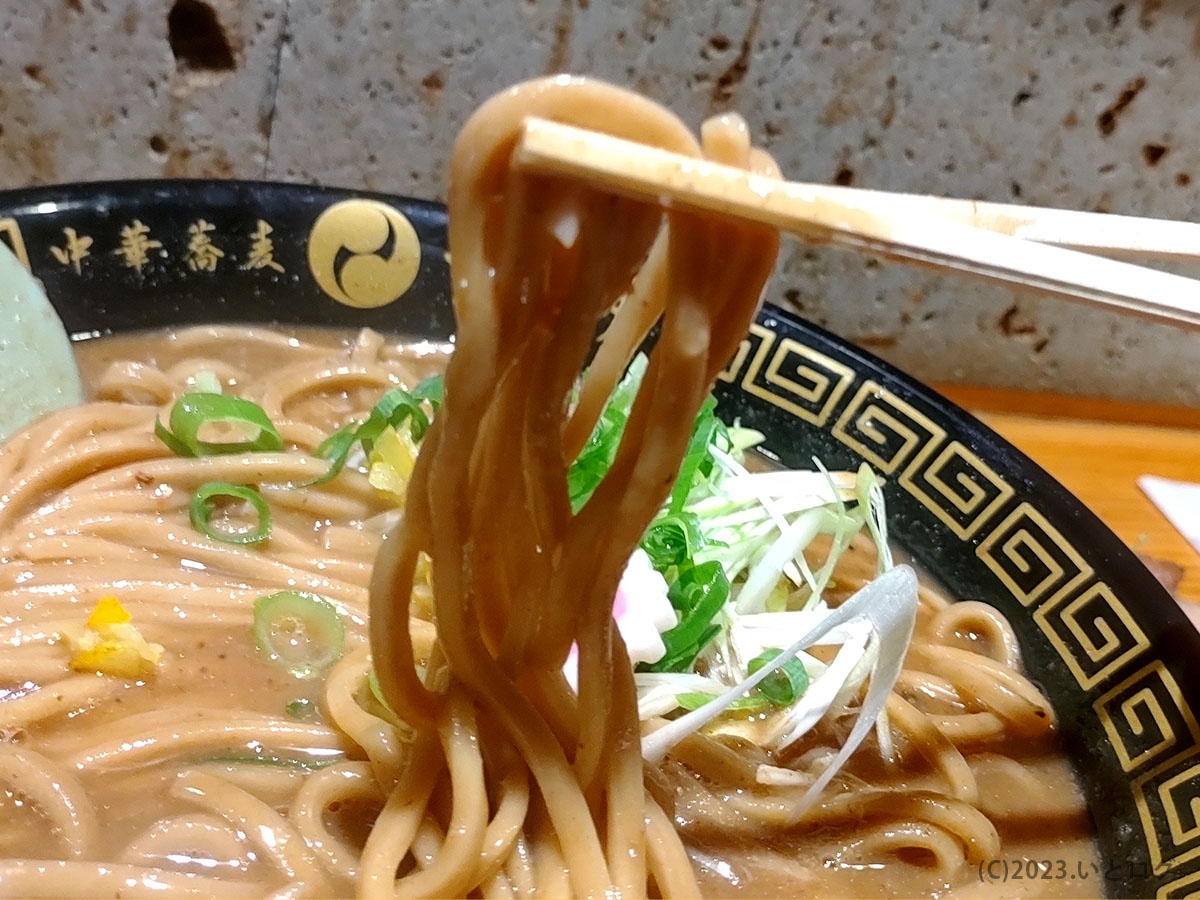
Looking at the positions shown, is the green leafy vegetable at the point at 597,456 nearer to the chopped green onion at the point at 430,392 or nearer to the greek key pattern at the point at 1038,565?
the chopped green onion at the point at 430,392

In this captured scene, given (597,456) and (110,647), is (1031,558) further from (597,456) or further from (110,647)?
(110,647)

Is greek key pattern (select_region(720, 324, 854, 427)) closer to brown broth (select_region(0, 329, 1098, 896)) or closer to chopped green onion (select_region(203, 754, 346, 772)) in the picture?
brown broth (select_region(0, 329, 1098, 896))

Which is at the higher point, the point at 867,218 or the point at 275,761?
the point at 867,218

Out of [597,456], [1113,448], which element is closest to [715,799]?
[597,456]

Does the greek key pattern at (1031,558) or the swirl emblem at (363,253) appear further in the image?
the swirl emblem at (363,253)

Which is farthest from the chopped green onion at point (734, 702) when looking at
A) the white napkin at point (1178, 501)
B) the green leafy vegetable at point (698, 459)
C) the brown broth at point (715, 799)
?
the white napkin at point (1178, 501)

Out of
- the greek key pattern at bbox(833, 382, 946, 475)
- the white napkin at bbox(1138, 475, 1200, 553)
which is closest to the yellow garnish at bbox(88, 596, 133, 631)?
the greek key pattern at bbox(833, 382, 946, 475)

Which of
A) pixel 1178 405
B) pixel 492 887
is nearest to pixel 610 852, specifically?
pixel 492 887
